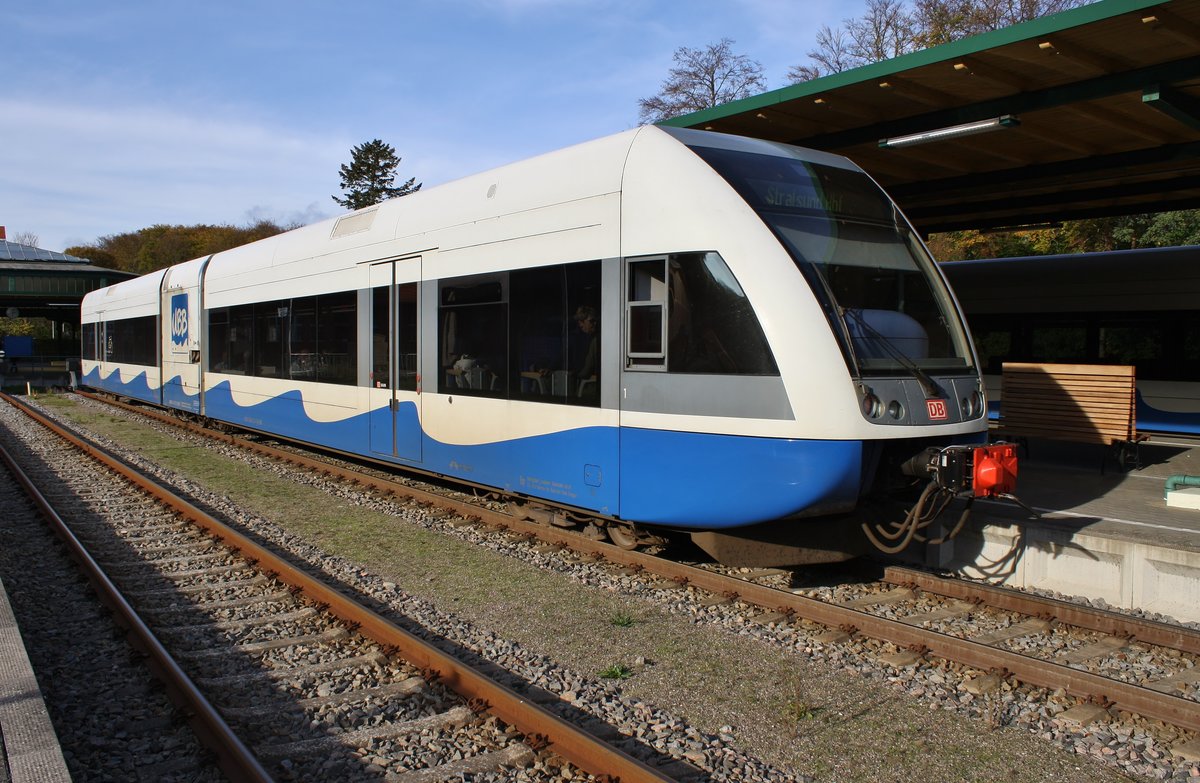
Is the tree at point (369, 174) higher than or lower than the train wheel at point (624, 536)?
higher

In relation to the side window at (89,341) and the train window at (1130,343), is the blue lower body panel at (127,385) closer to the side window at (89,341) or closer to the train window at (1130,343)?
the side window at (89,341)

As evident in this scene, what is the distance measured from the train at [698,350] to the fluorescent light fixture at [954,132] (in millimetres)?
2776

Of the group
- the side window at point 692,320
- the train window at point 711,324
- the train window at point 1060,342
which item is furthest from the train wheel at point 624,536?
the train window at point 1060,342

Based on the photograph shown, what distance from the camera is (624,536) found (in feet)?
25.0

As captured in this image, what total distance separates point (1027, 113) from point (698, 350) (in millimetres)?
5522

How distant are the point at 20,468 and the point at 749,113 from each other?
11.2 metres

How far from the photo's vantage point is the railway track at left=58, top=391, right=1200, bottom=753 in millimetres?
4879

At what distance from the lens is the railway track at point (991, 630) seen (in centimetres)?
488

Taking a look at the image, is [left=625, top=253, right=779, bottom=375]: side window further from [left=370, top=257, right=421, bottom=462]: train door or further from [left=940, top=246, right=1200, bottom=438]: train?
[left=940, top=246, right=1200, bottom=438]: train

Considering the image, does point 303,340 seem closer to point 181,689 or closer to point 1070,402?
point 181,689

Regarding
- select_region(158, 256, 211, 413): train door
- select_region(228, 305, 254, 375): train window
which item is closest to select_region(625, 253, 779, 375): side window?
select_region(228, 305, 254, 375): train window

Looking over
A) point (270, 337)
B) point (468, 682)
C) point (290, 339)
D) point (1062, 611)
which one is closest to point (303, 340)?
point (290, 339)

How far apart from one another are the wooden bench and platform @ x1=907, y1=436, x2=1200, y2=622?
1.19 m

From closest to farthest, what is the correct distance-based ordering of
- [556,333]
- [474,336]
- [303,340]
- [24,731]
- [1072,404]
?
1. [24,731]
2. [556,333]
3. [474,336]
4. [1072,404]
5. [303,340]
